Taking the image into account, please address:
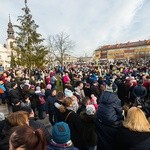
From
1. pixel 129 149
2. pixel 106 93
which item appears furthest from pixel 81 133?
pixel 129 149

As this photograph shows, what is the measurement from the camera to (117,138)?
4.62 meters

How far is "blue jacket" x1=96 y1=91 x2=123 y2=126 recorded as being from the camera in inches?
216

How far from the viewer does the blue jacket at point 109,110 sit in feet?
18.0

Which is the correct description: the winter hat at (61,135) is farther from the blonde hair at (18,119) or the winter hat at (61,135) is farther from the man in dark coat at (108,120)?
the man in dark coat at (108,120)

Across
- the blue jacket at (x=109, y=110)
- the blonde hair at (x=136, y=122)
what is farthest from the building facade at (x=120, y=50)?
the blonde hair at (x=136, y=122)

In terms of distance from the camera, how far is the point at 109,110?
5602mm

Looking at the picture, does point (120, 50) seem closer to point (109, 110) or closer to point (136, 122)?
point (109, 110)

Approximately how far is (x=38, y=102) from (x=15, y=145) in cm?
905

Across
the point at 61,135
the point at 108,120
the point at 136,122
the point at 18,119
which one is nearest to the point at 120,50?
the point at 108,120

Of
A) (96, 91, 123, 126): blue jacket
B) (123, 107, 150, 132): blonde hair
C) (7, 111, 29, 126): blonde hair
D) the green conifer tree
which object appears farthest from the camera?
the green conifer tree

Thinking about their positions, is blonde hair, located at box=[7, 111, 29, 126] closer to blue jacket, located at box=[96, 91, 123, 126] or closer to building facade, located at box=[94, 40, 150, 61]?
blue jacket, located at box=[96, 91, 123, 126]

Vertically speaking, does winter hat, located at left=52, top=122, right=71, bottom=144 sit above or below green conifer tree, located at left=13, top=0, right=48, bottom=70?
below

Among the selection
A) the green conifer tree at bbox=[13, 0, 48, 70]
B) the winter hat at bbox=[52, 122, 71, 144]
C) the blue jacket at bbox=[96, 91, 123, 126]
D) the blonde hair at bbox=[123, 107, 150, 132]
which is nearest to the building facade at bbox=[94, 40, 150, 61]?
the green conifer tree at bbox=[13, 0, 48, 70]

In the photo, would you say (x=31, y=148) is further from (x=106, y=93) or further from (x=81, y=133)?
(x=106, y=93)
